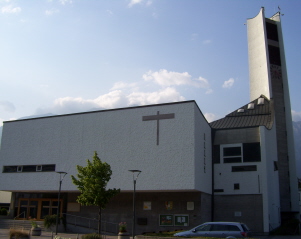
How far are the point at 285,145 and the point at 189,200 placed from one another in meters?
17.7

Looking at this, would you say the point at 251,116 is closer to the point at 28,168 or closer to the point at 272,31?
the point at 272,31

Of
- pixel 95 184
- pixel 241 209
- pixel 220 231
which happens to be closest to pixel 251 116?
pixel 241 209

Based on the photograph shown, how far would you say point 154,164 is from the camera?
2558cm

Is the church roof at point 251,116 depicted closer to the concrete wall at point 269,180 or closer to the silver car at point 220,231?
the concrete wall at point 269,180

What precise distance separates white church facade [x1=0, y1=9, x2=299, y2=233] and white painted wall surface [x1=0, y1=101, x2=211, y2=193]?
7 centimetres

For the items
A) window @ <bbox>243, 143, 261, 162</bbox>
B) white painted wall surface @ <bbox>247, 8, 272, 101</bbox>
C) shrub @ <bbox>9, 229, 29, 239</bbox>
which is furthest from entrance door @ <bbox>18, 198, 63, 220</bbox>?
white painted wall surface @ <bbox>247, 8, 272, 101</bbox>

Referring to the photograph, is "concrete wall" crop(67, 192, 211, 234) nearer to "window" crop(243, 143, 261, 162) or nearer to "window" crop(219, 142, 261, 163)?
"window" crop(219, 142, 261, 163)

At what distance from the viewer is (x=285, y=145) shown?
1535 inches

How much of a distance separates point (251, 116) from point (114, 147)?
54.1ft

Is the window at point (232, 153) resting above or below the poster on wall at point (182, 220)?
above

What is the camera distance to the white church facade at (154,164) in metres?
25.5

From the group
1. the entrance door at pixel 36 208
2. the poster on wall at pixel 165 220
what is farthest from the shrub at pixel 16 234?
the entrance door at pixel 36 208

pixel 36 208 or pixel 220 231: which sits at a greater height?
pixel 36 208

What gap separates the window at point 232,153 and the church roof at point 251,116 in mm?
3717
